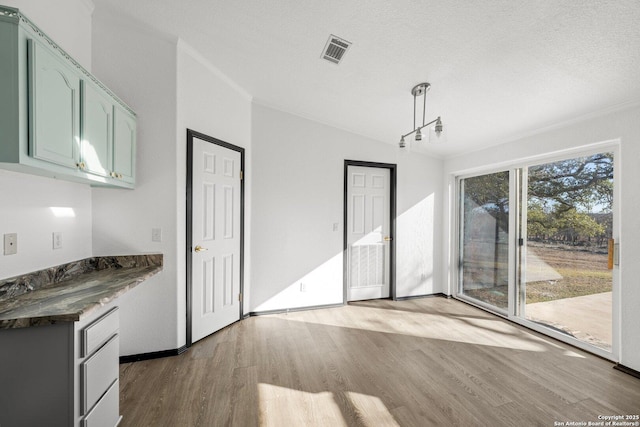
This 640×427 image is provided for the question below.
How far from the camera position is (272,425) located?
168 centimetres

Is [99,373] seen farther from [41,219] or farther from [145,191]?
[145,191]

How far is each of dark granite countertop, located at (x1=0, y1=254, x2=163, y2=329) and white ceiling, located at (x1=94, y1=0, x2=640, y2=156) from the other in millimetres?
2071

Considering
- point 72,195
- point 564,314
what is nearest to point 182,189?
point 72,195

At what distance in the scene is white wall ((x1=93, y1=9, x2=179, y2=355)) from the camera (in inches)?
91.7

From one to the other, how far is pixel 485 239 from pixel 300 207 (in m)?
2.69

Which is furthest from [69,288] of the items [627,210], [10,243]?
[627,210]

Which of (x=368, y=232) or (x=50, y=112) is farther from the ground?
(x=50, y=112)

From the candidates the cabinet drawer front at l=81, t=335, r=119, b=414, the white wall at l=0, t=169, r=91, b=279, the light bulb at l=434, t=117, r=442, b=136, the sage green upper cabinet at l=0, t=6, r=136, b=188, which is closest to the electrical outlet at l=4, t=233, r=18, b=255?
the white wall at l=0, t=169, r=91, b=279

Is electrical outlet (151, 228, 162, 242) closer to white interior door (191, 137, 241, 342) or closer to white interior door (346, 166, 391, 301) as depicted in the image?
white interior door (191, 137, 241, 342)

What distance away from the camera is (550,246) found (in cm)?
301

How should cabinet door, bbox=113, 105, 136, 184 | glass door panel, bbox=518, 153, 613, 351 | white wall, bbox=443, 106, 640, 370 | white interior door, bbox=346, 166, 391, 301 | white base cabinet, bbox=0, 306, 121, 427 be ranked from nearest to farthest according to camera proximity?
1. white base cabinet, bbox=0, 306, 121, 427
2. cabinet door, bbox=113, 105, 136, 184
3. white wall, bbox=443, 106, 640, 370
4. glass door panel, bbox=518, 153, 613, 351
5. white interior door, bbox=346, 166, 391, 301

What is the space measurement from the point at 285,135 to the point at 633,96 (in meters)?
3.35

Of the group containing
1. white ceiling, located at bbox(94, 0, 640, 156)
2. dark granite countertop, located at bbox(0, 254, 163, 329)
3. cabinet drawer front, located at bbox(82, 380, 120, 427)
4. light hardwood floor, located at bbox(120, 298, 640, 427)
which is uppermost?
white ceiling, located at bbox(94, 0, 640, 156)

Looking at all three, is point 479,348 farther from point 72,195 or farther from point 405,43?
point 72,195
